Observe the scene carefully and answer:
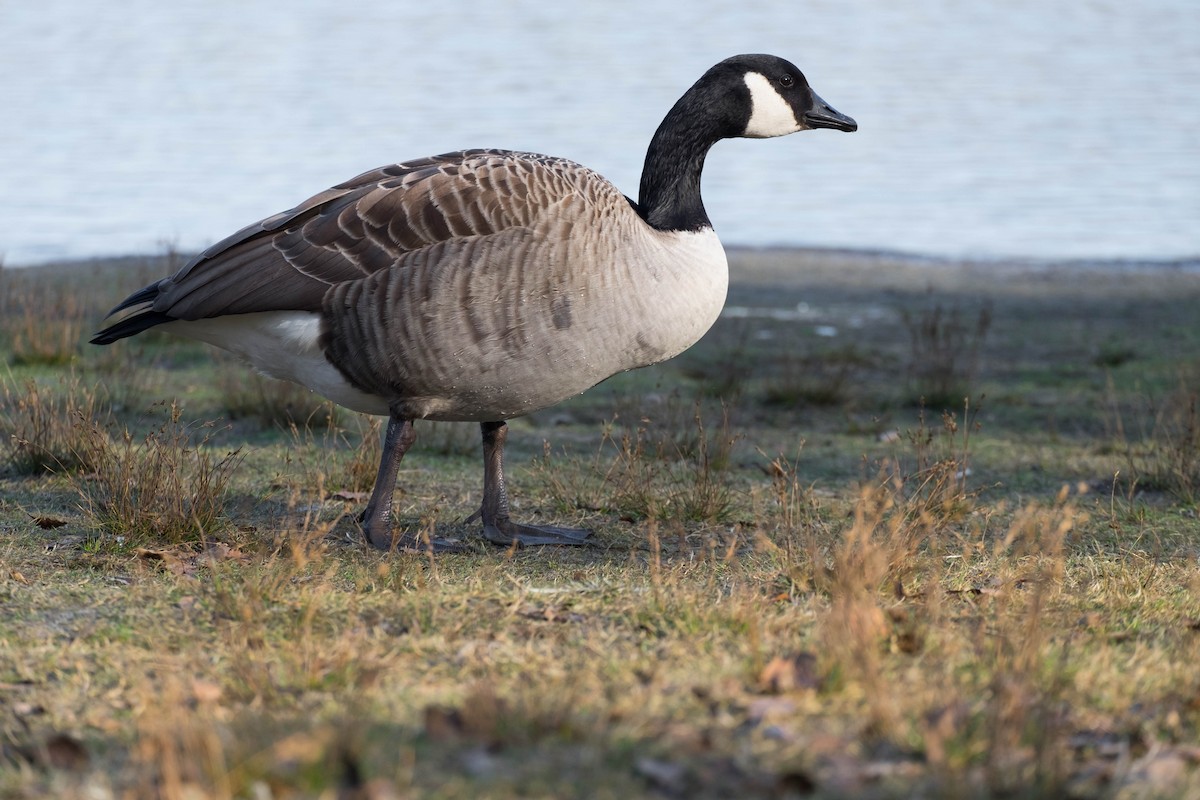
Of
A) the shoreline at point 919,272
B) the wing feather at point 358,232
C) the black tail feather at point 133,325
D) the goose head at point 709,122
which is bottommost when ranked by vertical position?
the shoreline at point 919,272

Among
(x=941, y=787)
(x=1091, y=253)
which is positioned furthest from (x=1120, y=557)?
(x=1091, y=253)

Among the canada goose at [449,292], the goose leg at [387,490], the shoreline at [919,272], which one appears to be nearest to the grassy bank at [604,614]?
the goose leg at [387,490]

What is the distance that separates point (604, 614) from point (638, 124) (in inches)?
963

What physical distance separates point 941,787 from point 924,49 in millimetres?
46003

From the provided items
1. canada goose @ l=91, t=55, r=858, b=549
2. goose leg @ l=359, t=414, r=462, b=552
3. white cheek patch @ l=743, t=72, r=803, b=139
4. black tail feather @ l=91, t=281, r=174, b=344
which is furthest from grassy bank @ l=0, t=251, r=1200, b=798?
white cheek patch @ l=743, t=72, r=803, b=139

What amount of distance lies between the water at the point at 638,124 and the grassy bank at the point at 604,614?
21.5 feet

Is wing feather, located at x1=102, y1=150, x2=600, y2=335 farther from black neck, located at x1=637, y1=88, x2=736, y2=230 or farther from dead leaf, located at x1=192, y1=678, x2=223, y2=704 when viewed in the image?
dead leaf, located at x1=192, y1=678, x2=223, y2=704

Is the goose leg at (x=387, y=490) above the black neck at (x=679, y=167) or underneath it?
underneath

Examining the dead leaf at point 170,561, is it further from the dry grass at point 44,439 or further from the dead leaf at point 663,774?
the dead leaf at point 663,774

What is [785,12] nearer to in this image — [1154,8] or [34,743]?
[1154,8]

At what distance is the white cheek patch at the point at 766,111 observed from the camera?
6.43m

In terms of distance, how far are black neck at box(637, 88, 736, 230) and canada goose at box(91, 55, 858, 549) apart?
0.17ft

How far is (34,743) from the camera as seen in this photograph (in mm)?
3643

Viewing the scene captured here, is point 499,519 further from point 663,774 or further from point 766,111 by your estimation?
point 663,774
